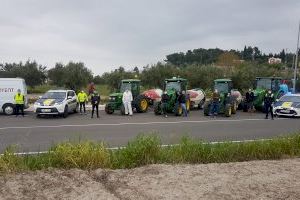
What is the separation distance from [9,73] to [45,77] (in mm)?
4441

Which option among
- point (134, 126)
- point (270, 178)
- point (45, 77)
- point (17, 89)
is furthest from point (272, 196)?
point (45, 77)

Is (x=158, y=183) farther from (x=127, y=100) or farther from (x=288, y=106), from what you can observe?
(x=288, y=106)

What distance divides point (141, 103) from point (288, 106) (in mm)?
8425

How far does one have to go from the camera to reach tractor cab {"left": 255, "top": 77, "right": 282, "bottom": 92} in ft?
91.5

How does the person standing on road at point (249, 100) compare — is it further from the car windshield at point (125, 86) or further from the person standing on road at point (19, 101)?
the person standing on road at point (19, 101)

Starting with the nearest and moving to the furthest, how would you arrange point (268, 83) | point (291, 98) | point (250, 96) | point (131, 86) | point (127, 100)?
1. point (127, 100)
2. point (291, 98)
3. point (131, 86)
4. point (250, 96)
5. point (268, 83)

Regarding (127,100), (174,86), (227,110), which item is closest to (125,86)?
(127,100)

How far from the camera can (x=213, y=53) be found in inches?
4373

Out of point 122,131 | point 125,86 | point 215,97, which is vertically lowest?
point 122,131

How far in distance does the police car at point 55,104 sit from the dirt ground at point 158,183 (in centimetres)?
1565

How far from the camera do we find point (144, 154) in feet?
29.0

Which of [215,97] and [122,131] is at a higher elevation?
[215,97]

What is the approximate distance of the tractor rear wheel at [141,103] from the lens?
1022 inches

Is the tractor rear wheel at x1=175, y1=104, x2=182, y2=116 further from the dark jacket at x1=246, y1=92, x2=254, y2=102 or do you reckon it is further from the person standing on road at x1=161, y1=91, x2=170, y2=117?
the dark jacket at x1=246, y1=92, x2=254, y2=102
